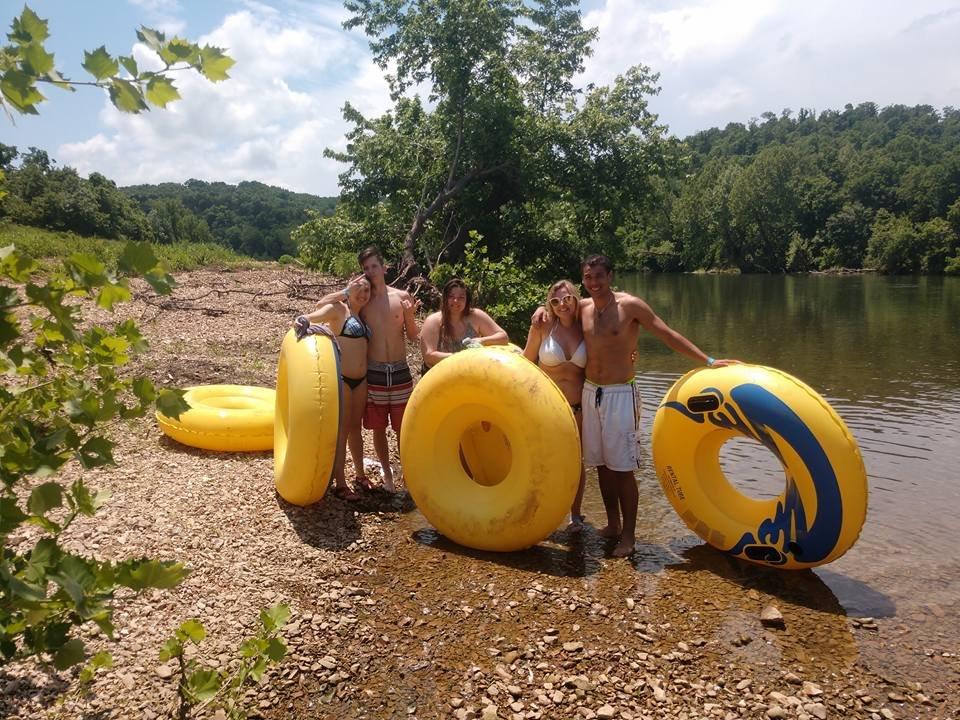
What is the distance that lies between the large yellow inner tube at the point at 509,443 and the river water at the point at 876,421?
A: 107cm

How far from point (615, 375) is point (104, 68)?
385cm

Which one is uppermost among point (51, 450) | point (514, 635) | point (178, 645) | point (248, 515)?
point (51, 450)

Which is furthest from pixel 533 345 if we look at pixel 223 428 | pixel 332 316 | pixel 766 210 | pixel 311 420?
pixel 766 210

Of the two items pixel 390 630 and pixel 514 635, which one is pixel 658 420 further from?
pixel 390 630

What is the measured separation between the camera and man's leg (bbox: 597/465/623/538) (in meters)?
5.02

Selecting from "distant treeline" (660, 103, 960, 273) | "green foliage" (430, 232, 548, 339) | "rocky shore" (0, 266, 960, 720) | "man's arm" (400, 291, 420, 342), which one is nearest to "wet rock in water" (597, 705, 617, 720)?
"rocky shore" (0, 266, 960, 720)

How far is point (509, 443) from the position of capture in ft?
15.3

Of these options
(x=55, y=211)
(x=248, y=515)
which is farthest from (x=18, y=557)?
(x=55, y=211)

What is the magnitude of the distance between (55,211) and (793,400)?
130 ft

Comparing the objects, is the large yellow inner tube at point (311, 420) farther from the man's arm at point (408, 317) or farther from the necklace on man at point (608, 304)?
the necklace on man at point (608, 304)

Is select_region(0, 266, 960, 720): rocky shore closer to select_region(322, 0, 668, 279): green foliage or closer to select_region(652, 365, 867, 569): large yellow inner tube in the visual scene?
select_region(652, 365, 867, 569): large yellow inner tube

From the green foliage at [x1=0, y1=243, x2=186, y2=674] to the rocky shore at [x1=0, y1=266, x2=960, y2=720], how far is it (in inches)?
71.1

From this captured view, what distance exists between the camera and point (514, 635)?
12.3ft

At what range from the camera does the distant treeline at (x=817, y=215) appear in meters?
54.1
